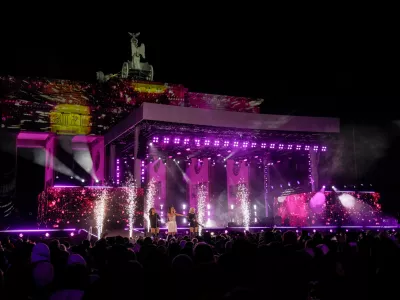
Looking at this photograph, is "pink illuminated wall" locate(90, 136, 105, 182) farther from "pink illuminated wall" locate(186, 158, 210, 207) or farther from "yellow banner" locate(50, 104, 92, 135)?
"pink illuminated wall" locate(186, 158, 210, 207)

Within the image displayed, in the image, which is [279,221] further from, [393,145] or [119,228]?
[119,228]

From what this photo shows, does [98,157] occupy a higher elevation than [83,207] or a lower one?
higher

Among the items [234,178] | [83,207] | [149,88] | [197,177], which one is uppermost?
[149,88]

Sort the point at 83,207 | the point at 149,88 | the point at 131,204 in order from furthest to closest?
the point at 149,88 → the point at 131,204 → the point at 83,207

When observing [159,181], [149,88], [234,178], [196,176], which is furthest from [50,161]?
[234,178]

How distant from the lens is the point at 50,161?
2542cm

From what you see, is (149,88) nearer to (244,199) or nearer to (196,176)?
(196,176)

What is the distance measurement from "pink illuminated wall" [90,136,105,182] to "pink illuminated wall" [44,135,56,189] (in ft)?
8.23

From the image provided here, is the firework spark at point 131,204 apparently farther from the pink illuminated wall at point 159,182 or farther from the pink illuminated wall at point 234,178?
the pink illuminated wall at point 234,178

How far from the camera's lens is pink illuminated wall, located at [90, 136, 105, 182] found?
25.7 m

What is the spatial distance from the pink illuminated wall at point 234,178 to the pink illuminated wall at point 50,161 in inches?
464

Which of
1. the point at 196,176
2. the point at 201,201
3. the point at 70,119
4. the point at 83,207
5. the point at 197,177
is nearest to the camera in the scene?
the point at 83,207

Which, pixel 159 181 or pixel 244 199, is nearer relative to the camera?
pixel 244 199

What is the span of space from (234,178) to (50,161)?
1267 cm
